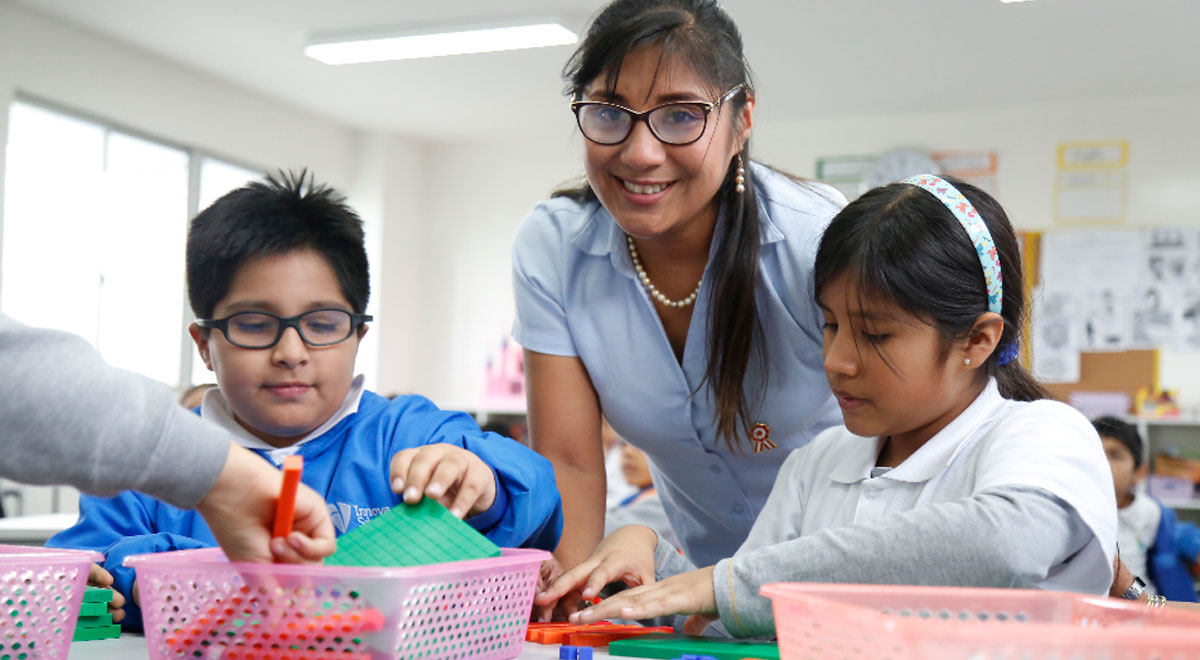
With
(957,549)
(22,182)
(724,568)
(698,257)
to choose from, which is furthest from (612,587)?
(22,182)

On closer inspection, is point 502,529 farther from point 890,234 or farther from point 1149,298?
point 1149,298

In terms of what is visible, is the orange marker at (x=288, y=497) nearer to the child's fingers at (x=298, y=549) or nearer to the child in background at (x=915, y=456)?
the child's fingers at (x=298, y=549)

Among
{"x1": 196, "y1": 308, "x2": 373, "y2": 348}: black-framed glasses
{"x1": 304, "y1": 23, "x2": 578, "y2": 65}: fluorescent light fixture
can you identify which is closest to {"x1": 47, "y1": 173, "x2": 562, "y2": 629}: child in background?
{"x1": 196, "y1": 308, "x2": 373, "y2": 348}: black-framed glasses

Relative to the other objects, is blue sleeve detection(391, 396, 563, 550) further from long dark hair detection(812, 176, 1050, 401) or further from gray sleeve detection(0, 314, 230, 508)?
gray sleeve detection(0, 314, 230, 508)

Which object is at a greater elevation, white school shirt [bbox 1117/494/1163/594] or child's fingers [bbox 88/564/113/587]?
child's fingers [bbox 88/564/113/587]

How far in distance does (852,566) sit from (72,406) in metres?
0.63

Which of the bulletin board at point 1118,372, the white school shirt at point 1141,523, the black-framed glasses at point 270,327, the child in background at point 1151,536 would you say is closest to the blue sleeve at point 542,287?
the black-framed glasses at point 270,327

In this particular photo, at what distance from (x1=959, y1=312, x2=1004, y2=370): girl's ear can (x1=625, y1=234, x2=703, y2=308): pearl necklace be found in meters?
0.42

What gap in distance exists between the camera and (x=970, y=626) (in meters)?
0.55

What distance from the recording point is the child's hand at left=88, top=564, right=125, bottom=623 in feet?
3.54

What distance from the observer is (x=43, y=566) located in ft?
2.69

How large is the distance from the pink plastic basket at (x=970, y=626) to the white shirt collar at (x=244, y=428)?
0.77m

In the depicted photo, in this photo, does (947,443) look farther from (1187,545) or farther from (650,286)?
(1187,545)

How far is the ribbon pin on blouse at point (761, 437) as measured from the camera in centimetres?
150
